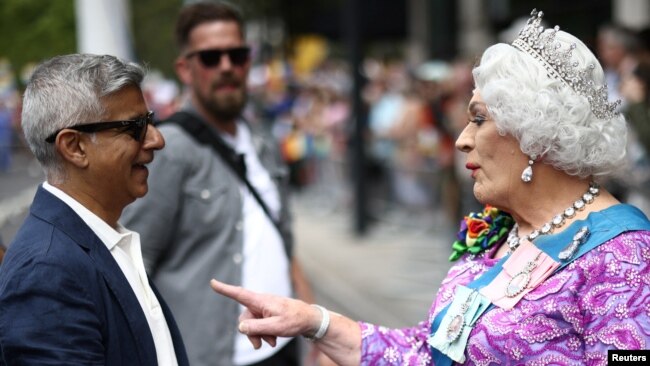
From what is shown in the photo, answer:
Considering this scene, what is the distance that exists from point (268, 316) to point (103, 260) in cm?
59

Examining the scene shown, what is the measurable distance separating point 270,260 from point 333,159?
32.2 ft

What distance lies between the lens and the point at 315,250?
10766mm

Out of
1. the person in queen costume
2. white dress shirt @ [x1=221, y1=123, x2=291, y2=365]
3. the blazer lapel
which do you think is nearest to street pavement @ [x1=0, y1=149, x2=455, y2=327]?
white dress shirt @ [x1=221, y1=123, x2=291, y2=365]

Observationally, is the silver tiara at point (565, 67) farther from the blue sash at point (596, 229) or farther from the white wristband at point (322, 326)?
the white wristband at point (322, 326)

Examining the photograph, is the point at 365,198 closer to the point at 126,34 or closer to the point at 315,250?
the point at 315,250

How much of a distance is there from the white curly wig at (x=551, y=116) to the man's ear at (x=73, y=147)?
1.02m

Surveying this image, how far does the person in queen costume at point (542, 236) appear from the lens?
7.00ft

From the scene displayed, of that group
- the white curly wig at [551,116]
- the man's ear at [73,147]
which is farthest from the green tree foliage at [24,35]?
the white curly wig at [551,116]

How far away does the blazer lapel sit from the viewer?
6.44 ft

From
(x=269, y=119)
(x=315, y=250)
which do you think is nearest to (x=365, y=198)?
(x=315, y=250)

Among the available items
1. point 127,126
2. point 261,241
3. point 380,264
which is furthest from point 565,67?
point 380,264

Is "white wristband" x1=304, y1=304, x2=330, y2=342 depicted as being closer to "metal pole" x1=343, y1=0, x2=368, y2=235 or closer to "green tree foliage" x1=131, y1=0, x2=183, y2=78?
"metal pole" x1=343, y1=0, x2=368, y2=235

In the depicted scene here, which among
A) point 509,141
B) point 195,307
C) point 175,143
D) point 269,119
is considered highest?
point 509,141

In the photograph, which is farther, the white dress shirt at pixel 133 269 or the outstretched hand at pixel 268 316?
the outstretched hand at pixel 268 316
